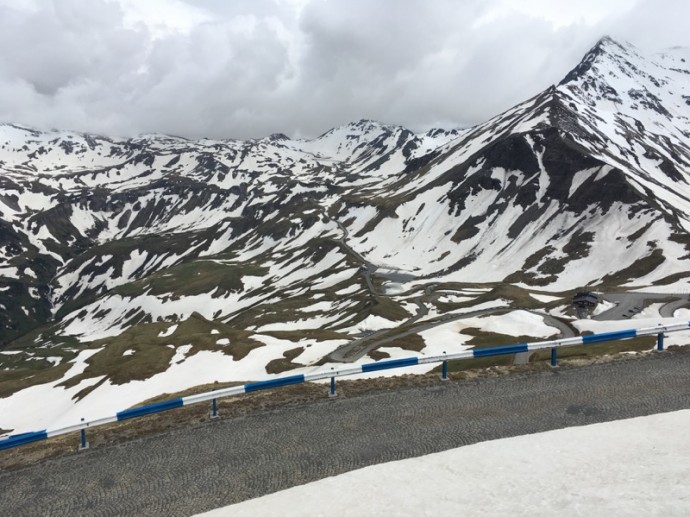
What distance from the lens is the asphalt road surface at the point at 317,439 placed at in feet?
52.4

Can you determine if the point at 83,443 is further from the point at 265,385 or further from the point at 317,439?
the point at 317,439

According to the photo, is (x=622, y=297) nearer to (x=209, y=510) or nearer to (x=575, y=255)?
(x=575, y=255)

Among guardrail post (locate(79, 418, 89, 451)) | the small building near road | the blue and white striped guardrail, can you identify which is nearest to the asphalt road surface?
guardrail post (locate(79, 418, 89, 451))

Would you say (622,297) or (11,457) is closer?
(11,457)

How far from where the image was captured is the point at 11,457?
19.8 meters

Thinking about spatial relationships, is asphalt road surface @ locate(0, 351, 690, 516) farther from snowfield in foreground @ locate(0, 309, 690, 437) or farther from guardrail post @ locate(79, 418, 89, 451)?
snowfield in foreground @ locate(0, 309, 690, 437)

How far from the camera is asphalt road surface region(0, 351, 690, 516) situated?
16.0 meters

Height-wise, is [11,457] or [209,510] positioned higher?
[11,457]

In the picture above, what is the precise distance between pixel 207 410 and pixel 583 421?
17244mm

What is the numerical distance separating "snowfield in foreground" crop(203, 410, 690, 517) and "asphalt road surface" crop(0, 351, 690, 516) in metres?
0.91

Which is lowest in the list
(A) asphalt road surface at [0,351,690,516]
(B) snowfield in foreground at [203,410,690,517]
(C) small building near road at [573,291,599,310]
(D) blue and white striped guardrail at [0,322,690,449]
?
(B) snowfield in foreground at [203,410,690,517]

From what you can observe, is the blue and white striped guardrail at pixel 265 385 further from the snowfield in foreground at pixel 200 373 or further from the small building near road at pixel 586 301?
the small building near road at pixel 586 301

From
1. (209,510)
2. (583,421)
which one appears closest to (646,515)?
(583,421)

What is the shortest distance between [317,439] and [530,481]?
838cm
